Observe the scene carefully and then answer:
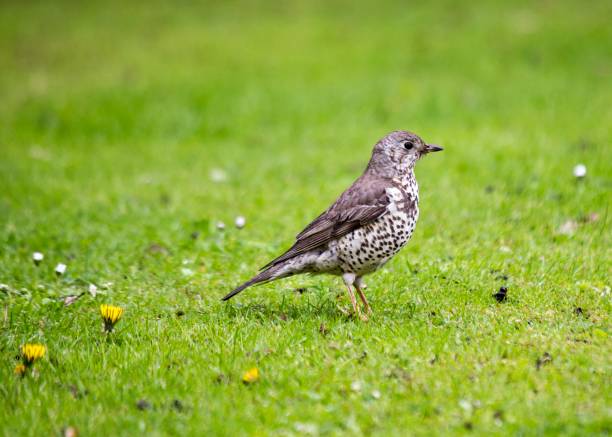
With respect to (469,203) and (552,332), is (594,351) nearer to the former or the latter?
(552,332)

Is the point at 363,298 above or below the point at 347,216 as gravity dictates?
below

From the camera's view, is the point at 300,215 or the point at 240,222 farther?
the point at 300,215

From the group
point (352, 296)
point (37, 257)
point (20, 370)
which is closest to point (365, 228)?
point (352, 296)

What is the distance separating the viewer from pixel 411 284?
644 cm

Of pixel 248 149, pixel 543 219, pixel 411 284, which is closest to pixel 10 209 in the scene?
pixel 248 149

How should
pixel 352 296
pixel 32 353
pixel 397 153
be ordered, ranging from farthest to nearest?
pixel 397 153 → pixel 352 296 → pixel 32 353

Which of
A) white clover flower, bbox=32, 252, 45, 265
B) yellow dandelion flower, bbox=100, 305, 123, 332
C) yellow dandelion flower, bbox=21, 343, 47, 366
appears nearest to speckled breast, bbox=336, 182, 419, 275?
yellow dandelion flower, bbox=100, 305, 123, 332

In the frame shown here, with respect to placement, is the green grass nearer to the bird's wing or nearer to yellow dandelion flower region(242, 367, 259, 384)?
yellow dandelion flower region(242, 367, 259, 384)

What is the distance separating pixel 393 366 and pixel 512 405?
2.60 ft

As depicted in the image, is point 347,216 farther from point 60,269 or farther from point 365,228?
point 60,269

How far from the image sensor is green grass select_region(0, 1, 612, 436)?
4445 mm

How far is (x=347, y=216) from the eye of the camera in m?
5.93

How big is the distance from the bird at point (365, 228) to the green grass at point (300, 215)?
36 centimetres

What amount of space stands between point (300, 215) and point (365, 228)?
3.00 meters
